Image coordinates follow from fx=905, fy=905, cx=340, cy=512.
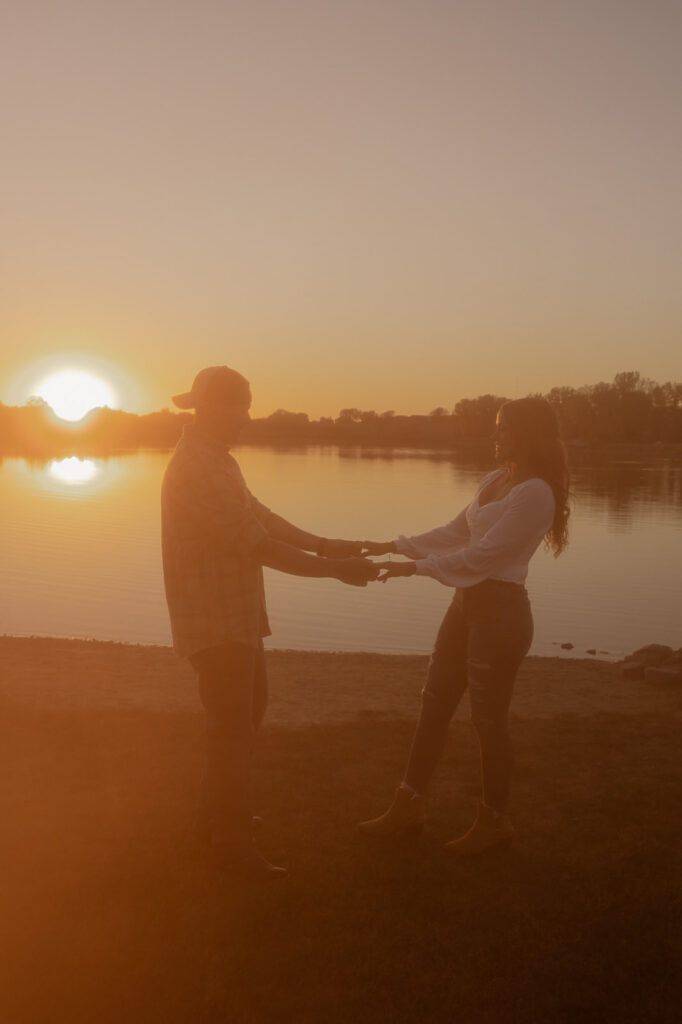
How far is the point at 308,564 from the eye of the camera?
4273 millimetres

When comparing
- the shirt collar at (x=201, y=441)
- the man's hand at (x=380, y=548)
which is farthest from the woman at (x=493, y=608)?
the shirt collar at (x=201, y=441)

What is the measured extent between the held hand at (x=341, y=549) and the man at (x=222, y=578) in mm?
491

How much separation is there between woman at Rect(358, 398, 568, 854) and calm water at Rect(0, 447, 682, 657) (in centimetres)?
1074

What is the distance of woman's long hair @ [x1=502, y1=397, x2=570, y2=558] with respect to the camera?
14.3 feet

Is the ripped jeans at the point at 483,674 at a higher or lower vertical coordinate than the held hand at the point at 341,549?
lower

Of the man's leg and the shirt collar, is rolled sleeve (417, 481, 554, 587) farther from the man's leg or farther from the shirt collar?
the shirt collar

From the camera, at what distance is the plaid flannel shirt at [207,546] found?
3988mm

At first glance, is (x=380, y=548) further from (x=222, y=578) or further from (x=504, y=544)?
(x=222, y=578)

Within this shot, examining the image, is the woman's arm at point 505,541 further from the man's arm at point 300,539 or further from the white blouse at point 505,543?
the man's arm at point 300,539

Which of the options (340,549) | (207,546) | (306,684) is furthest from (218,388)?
(306,684)

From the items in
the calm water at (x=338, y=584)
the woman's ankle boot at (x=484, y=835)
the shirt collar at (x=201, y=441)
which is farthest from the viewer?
the calm water at (x=338, y=584)

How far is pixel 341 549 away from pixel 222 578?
1027mm

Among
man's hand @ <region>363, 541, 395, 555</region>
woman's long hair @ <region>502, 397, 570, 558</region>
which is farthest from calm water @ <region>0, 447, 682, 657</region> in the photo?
woman's long hair @ <region>502, 397, 570, 558</region>

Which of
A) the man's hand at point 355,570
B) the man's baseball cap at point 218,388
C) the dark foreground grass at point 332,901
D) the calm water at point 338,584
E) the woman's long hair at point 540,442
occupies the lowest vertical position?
the calm water at point 338,584
